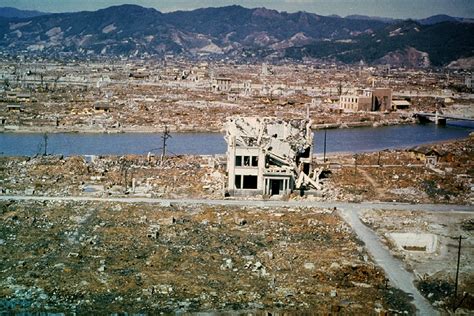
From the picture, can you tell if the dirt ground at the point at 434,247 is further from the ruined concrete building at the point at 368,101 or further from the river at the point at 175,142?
the ruined concrete building at the point at 368,101

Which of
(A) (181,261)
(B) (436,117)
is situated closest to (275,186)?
(A) (181,261)

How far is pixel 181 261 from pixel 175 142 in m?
26.4

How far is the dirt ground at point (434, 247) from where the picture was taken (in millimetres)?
15180

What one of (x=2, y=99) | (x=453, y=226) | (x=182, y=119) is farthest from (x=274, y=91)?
(x=453, y=226)

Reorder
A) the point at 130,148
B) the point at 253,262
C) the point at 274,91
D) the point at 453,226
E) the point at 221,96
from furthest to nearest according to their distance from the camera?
the point at 274,91 → the point at 221,96 → the point at 130,148 → the point at 453,226 → the point at 253,262

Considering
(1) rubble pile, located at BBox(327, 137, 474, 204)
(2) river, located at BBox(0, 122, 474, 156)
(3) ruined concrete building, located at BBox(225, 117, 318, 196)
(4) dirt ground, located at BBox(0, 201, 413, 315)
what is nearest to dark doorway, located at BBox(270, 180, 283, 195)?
(3) ruined concrete building, located at BBox(225, 117, 318, 196)

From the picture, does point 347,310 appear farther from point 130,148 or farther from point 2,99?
point 2,99

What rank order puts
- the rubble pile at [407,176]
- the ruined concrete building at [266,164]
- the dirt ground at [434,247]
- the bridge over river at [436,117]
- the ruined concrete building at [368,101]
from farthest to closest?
the ruined concrete building at [368,101]
the bridge over river at [436,117]
the rubble pile at [407,176]
the ruined concrete building at [266,164]
the dirt ground at [434,247]

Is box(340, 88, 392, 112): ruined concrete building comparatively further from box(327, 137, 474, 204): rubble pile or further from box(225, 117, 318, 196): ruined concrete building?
box(225, 117, 318, 196): ruined concrete building

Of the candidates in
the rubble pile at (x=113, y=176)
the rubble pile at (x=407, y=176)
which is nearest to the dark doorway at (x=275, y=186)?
the rubble pile at (x=113, y=176)

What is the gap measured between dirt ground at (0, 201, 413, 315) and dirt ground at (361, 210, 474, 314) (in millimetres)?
1206

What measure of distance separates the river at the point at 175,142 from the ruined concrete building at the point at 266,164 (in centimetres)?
1070

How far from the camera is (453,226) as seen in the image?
21125 millimetres

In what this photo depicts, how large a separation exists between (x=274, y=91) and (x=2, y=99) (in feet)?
120
